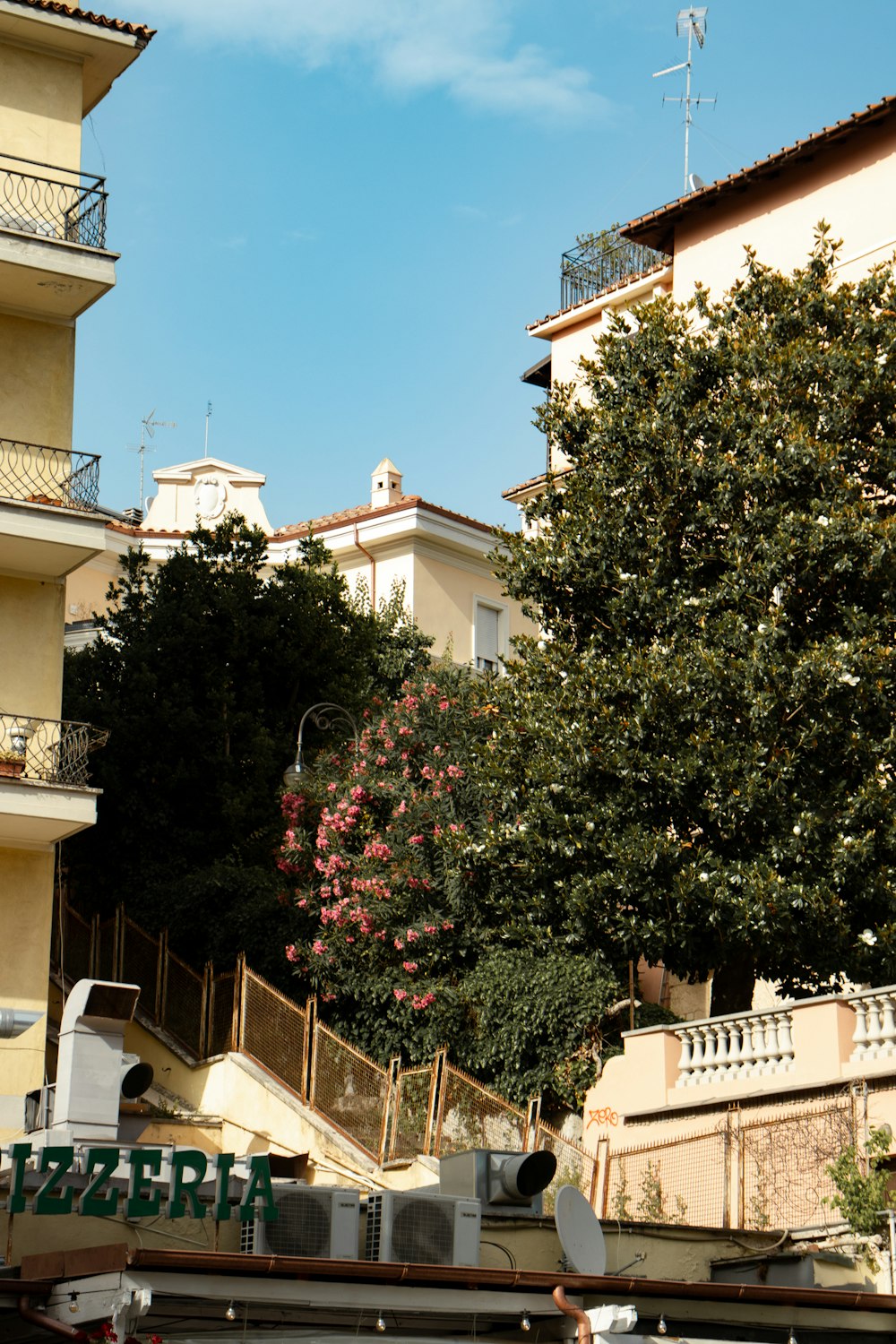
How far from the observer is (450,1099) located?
23.2 meters

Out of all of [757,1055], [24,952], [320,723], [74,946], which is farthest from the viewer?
[320,723]

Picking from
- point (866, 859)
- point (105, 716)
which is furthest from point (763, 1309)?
point (105, 716)

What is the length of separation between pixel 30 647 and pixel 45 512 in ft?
5.89

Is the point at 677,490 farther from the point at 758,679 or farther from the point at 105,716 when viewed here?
the point at 105,716

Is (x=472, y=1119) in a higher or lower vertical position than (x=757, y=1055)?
lower

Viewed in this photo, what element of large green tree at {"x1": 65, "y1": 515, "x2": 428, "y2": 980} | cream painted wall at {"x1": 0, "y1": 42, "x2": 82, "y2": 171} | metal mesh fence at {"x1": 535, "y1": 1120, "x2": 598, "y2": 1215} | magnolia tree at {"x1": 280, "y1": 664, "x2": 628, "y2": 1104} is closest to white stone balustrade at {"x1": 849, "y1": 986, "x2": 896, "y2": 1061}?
metal mesh fence at {"x1": 535, "y1": 1120, "x2": 598, "y2": 1215}

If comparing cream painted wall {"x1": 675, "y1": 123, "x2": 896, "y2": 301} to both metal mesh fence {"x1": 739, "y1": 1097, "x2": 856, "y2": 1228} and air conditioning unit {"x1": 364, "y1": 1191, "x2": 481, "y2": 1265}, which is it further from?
air conditioning unit {"x1": 364, "y1": 1191, "x2": 481, "y2": 1265}

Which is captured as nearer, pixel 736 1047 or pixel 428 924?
pixel 736 1047

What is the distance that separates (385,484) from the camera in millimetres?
46031

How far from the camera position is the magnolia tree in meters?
23.9

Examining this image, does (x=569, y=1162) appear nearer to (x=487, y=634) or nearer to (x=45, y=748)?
(x=45, y=748)

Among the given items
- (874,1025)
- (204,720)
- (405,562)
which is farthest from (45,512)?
(405,562)

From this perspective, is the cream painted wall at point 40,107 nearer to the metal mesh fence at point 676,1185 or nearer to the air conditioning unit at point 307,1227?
the metal mesh fence at point 676,1185

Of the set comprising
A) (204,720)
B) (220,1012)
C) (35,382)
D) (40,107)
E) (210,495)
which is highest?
(210,495)
